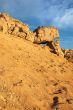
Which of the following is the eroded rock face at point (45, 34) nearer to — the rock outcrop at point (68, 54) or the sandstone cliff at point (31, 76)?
the sandstone cliff at point (31, 76)

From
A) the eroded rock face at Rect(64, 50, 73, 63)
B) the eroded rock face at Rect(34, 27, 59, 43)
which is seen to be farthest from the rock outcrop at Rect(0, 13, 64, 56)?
the eroded rock face at Rect(64, 50, 73, 63)

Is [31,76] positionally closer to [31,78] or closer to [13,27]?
[31,78]

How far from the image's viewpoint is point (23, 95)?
32.0m

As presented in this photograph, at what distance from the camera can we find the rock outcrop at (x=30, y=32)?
4150cm

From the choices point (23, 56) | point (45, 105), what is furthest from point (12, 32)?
point (45, 105)

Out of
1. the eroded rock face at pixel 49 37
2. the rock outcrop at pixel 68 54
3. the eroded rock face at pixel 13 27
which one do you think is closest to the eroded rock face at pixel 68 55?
the rock outcrop at pixel 68 54

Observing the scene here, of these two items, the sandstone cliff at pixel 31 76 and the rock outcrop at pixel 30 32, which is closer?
the sandstone cliff at pixel 31 76

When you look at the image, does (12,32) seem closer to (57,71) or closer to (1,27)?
(1,27)

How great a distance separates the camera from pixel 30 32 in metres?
44.6

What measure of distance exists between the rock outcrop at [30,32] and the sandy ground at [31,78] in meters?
1.13

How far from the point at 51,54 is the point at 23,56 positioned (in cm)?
661

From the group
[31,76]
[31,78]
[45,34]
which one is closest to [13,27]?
[45,34]

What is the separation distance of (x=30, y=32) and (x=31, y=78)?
10720 mm

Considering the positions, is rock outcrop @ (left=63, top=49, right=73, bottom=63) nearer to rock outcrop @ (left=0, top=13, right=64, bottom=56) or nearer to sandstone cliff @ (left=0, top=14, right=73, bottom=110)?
rock outcrop @ (left=0, top=13, right=64, bottom=56)
